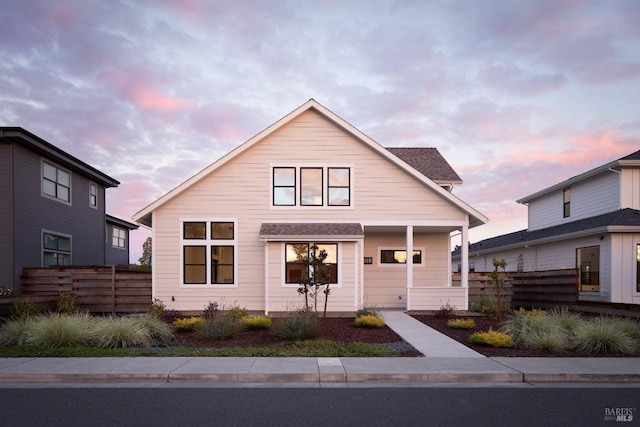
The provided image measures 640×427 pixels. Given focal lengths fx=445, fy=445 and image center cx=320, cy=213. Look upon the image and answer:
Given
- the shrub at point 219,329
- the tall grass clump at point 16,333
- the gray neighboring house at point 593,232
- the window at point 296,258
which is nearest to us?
the tall grass clump at point 16,333

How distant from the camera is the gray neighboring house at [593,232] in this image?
61.9 feet

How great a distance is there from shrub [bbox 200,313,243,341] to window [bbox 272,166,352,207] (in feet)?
21.6

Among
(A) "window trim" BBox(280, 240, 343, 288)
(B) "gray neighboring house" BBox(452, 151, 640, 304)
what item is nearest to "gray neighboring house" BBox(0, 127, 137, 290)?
(A) "window trim" BBox(280, 240, 343, 288)

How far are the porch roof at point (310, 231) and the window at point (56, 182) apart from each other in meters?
11.6

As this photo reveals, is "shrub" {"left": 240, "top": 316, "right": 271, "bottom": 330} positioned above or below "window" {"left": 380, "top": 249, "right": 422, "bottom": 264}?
below

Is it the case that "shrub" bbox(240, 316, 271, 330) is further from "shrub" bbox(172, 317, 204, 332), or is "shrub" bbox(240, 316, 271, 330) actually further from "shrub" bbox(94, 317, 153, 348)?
"shrub" bbox(94, 317, 153, 348)

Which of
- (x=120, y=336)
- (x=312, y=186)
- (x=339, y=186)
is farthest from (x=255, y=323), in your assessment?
(x=339, y=186)

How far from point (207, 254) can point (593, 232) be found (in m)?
16.4

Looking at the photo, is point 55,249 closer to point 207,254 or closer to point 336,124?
point 207,254

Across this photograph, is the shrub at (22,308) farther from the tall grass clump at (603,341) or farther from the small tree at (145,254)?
the small tree at (145,254)

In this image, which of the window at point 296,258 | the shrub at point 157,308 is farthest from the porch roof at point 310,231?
the shrub at point 157,308

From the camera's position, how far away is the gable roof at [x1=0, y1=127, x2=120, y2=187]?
18109mm

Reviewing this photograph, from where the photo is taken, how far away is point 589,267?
21.7 metres

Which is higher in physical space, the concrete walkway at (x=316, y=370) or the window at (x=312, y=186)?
the window at (x=312, y=186)
